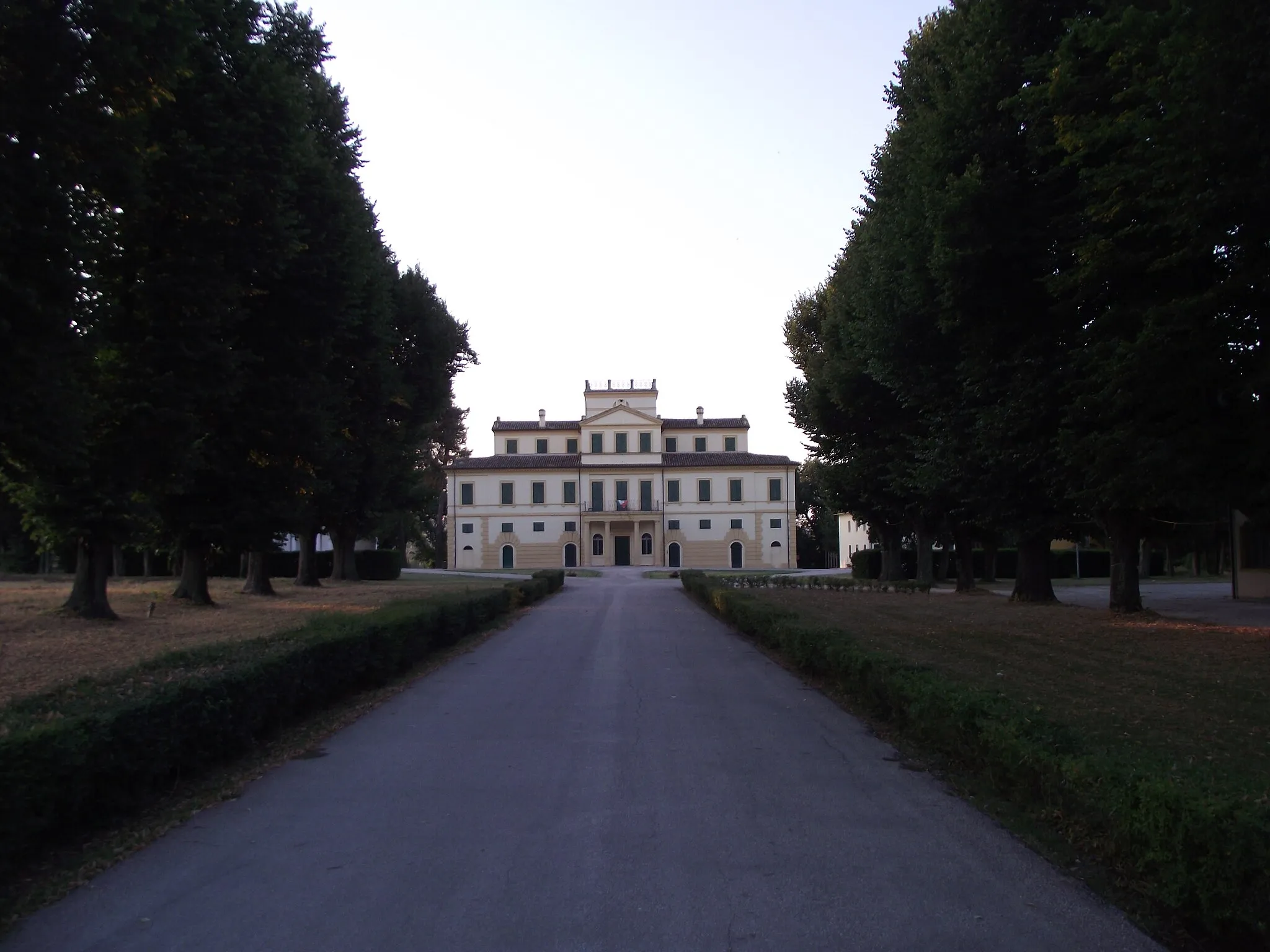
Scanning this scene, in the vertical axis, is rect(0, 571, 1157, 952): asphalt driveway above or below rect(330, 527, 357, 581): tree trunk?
below

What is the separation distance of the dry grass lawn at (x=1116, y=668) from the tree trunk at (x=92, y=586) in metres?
12.9

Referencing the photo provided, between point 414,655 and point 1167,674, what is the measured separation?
9717 mm

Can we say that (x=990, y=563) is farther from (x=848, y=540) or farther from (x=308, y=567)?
(x=848, y=540)

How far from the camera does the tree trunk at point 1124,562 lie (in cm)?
2061

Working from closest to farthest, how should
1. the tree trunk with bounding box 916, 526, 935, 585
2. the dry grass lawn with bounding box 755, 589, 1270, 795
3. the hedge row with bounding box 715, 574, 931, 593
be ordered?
1. the dry grass lawn with bounding box 755, 589, 1270, 795
2. the hedge row with bounding box 715, 574, 931, 593
3. the tree trunk with bounding box 916, 526, 935, 585

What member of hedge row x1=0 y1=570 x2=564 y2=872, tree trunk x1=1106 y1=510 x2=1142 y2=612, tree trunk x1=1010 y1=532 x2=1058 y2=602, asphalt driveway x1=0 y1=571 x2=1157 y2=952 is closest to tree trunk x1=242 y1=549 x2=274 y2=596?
hedge row x1=0 y1=570 x2=564 y2=872

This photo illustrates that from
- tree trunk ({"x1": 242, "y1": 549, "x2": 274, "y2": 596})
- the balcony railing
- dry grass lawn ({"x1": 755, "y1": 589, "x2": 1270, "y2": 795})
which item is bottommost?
dry grass lawn ({"x1": 755, "y1": 589, "x2": 1270, "y2": 795})

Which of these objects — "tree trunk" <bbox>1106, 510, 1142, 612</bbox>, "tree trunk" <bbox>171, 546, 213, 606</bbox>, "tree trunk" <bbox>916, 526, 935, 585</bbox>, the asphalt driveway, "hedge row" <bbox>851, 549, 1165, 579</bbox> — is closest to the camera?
the asphalt driveway

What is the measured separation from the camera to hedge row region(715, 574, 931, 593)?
33.7m

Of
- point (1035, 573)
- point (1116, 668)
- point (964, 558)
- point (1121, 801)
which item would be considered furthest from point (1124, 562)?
point (1121, 801)

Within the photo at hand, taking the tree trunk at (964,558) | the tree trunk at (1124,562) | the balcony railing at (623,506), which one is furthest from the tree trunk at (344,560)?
the balcony railing at (623,506)

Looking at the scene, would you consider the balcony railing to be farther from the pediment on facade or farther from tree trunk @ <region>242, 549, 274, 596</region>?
tree trunk @ <region>242, 549, 274, 596</region>

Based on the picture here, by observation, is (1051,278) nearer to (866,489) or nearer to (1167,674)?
(1167,674)

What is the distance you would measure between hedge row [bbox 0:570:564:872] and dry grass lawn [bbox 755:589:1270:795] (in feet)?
20.3
